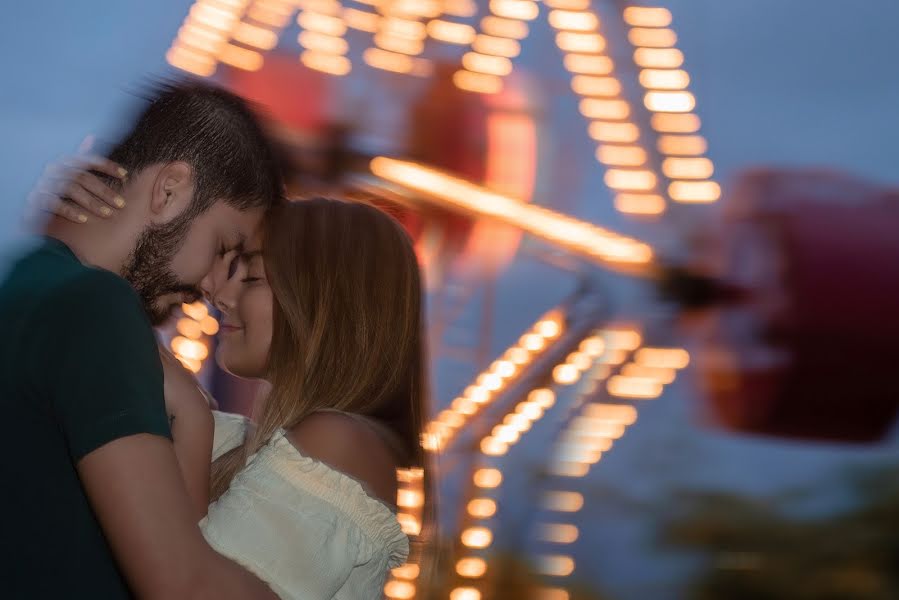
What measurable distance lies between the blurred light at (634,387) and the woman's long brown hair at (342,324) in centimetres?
215

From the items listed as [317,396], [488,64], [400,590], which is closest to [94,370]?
[317,396]

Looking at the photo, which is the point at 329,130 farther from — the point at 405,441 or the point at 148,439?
the point at 148,439

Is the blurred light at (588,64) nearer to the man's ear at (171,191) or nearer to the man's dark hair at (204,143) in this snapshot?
the man's dark hair at (204,143)

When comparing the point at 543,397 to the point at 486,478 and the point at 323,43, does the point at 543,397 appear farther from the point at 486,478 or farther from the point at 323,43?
the point at 323,43

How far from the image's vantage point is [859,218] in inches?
156

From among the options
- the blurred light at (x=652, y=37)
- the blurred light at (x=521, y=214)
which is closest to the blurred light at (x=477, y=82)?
the blurred light at (x=521, y=214)

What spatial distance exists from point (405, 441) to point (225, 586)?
1.59ft

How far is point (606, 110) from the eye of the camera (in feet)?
11.9

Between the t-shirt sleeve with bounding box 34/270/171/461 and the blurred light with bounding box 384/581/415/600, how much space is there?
2201 mm

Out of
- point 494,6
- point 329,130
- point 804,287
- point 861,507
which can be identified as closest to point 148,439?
point 329,130

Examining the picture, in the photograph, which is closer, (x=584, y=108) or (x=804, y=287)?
(x=584, y=108)

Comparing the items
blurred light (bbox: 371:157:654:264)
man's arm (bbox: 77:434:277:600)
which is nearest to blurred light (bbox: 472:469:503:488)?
blurred light (bbox: 371:157:654:264)

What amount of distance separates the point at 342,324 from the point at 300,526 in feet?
1.09

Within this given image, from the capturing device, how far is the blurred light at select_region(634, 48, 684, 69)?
11.7ft
